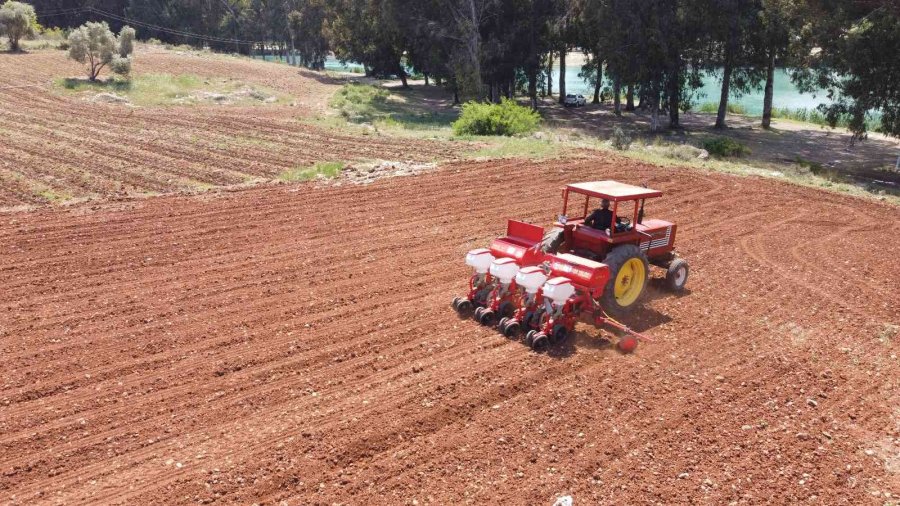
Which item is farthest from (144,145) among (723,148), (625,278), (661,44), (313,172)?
(661,44)

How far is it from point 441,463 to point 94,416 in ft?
13.5

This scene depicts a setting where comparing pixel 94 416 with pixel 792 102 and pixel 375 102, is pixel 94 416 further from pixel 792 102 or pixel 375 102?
pixel 792 102

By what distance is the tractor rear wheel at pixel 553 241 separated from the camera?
10.6 meters

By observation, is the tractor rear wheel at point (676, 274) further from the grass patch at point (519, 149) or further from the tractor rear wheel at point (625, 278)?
the grass patch at point (519, 149)

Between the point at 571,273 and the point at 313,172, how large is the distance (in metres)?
12.4

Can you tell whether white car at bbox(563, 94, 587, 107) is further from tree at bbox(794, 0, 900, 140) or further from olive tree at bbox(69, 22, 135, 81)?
olive tree at bbox(69, 22, 135, 81)

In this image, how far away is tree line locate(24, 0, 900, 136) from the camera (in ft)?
87.5

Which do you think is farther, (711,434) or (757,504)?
(711,434)

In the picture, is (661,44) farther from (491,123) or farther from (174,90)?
(174,90)

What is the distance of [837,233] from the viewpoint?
15820 mm

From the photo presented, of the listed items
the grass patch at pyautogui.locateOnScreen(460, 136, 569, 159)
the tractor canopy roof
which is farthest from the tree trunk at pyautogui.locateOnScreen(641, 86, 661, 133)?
the tractor canopy roof

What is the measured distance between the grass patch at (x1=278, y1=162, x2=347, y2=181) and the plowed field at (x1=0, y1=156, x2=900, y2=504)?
199 inches

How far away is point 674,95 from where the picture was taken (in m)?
39.7

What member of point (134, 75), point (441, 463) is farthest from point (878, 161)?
point (134, 75)
